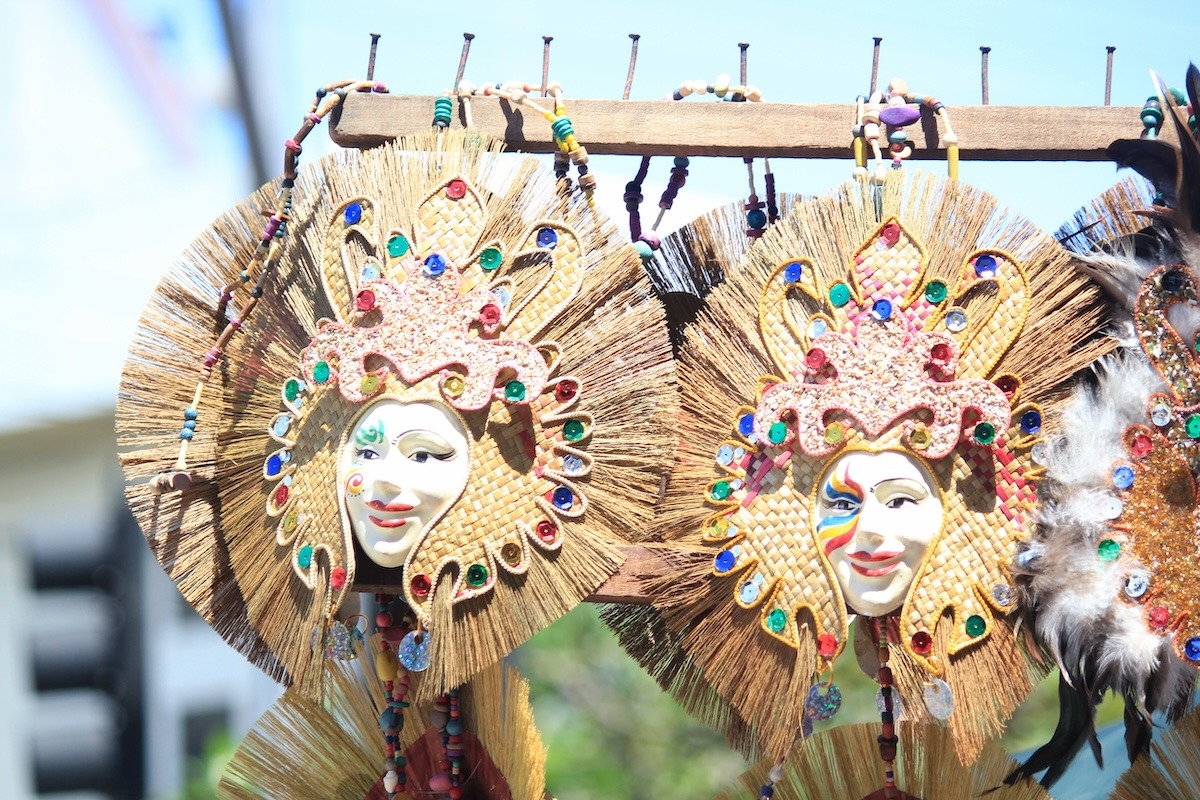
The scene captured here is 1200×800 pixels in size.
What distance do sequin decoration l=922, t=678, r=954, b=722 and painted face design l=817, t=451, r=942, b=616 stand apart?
7cm

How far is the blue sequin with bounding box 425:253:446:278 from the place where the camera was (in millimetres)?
1249

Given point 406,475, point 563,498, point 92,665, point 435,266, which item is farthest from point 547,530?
point 92,665

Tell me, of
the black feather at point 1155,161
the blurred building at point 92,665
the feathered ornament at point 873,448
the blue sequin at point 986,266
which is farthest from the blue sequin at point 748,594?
the blurred building at point 92,665

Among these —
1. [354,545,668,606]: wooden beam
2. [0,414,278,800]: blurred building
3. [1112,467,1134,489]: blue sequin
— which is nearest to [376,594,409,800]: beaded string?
[354,545,668,606]: wooden beam

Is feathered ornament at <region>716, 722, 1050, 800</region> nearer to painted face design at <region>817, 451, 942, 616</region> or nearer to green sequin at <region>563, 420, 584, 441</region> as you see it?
painted face design at <region>817, 451, 942, 616</region>

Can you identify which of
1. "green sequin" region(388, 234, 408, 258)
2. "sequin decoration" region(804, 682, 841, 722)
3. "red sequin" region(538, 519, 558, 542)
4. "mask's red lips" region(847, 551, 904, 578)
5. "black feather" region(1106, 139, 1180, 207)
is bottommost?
"sequin decoration" region(804, 682, 841, 722)

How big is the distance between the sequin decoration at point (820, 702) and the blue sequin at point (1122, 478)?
0.99 ft

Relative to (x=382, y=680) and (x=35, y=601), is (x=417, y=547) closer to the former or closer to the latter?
(x=382, y=680)

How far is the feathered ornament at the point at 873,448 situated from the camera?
1.21 meters

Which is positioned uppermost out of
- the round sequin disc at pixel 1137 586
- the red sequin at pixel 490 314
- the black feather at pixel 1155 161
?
the black feather at pixel 1155 161

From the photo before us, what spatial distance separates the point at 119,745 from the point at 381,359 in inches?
107

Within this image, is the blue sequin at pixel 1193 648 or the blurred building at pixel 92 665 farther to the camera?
the blurred building at pixel 92 665

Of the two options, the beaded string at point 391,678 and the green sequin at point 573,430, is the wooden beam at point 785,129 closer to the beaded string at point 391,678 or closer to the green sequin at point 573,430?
the green sequin at point 573,430

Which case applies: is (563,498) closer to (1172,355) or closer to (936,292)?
(936,292)
